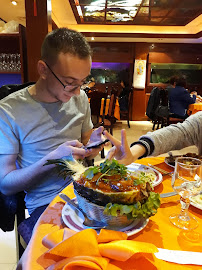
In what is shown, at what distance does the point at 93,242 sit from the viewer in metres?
0.59

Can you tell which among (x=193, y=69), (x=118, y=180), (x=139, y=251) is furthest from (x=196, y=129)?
(x=193, y=69)

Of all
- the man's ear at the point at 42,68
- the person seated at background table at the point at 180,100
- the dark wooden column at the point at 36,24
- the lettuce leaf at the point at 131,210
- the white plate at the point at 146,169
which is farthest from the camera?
the person seated at background table at the point at 180,100

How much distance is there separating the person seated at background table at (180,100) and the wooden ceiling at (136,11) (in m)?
1.83

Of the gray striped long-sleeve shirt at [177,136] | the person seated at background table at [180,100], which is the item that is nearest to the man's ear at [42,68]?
the gray striped long-sleeve shirt at [177,136]

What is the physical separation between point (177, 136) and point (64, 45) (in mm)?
883

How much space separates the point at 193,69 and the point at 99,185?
400 inches

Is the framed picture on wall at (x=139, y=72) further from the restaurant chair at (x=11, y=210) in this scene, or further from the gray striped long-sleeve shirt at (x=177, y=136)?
the restaurant chair at (x=11, y=210)

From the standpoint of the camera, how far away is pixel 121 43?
29.0 ft

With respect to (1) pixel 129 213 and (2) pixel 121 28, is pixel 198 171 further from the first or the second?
(2) pixel 121 28

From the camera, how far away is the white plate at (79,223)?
72 centimetres

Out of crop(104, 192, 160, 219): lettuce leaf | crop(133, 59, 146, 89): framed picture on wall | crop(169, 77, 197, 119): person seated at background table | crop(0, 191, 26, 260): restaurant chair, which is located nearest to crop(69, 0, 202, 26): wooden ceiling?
crop(133, 59, 146, 89): framed picture on wall

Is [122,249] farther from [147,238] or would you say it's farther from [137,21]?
[137,21]

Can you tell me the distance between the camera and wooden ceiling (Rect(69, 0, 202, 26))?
543 centimetres

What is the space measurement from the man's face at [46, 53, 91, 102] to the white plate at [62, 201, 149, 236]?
740mm
